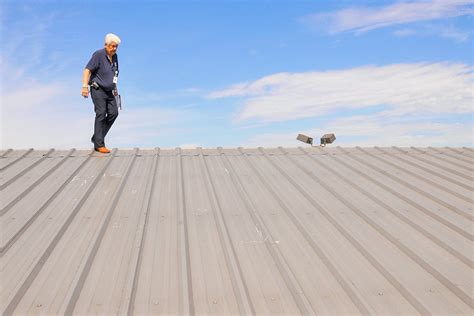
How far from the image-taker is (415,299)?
4246 mm

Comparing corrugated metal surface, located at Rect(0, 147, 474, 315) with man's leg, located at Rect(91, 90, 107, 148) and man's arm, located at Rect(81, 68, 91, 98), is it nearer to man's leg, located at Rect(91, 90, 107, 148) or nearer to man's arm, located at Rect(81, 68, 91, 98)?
man's leg, located at Rect(91, 90, 107, 148)

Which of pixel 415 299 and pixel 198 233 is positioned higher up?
pixel 198 233

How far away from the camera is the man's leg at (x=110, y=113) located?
8875 millimetres

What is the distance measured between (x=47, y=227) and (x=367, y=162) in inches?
228

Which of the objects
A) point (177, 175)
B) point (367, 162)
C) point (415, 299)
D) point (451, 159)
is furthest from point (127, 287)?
point (451, 159)

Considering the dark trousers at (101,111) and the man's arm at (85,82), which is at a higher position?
the man's arm at (85,82)

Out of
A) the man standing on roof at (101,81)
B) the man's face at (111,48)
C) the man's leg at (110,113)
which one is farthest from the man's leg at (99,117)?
the man's face at (111,48)

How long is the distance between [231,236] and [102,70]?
16.3 feet

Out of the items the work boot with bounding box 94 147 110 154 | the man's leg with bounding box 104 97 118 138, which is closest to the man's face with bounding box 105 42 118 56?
the man's leg with bounding box 104 97 118 138

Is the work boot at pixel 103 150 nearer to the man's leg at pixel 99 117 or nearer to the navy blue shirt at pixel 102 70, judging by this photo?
the man's leg at pixel 99 117

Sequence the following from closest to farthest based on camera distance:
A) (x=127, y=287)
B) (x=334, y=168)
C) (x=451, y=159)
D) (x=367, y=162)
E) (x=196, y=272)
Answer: (x=127, y=287) < (x=196, y=272) < (x=334, y=168) < (x=367, y=162) < (x=451, y=159)

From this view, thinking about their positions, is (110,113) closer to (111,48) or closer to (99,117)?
(99,117)

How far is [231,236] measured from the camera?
207 inches

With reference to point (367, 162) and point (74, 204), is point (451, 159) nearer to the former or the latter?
point (367, 162)
